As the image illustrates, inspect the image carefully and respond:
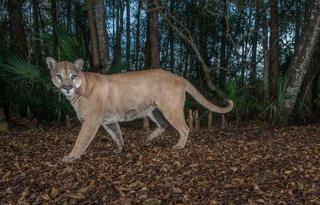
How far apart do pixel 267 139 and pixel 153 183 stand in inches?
105

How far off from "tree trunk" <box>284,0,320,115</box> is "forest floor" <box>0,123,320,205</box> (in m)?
0.87

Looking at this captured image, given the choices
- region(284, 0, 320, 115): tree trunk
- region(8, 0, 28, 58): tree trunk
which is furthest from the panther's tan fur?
region(8, 0, 28, 58): tree trunk

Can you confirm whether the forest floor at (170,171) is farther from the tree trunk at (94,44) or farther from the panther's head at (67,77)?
the tree trunk at (94,44)

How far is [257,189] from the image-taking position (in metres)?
3.95

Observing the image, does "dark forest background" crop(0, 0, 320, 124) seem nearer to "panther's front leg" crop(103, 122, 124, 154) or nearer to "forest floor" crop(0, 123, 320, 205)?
"forest floor" crop(0, 123, 320, 205)

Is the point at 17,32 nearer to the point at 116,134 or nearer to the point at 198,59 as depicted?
the point at 198,59

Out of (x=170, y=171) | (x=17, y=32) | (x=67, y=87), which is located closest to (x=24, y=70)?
(x=17, y=32)

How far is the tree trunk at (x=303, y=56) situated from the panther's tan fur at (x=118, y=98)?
79.6 inches

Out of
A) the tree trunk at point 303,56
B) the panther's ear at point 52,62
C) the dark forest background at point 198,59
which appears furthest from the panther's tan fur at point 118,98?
the dark forest background at point 198,59

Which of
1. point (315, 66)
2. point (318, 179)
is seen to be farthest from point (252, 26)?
point (318, 179)

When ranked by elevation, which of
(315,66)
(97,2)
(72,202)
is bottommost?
(72,202)

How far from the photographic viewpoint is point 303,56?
729 cm

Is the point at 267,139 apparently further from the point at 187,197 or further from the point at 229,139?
the point at 187,197

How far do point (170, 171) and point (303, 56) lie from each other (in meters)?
3.70
